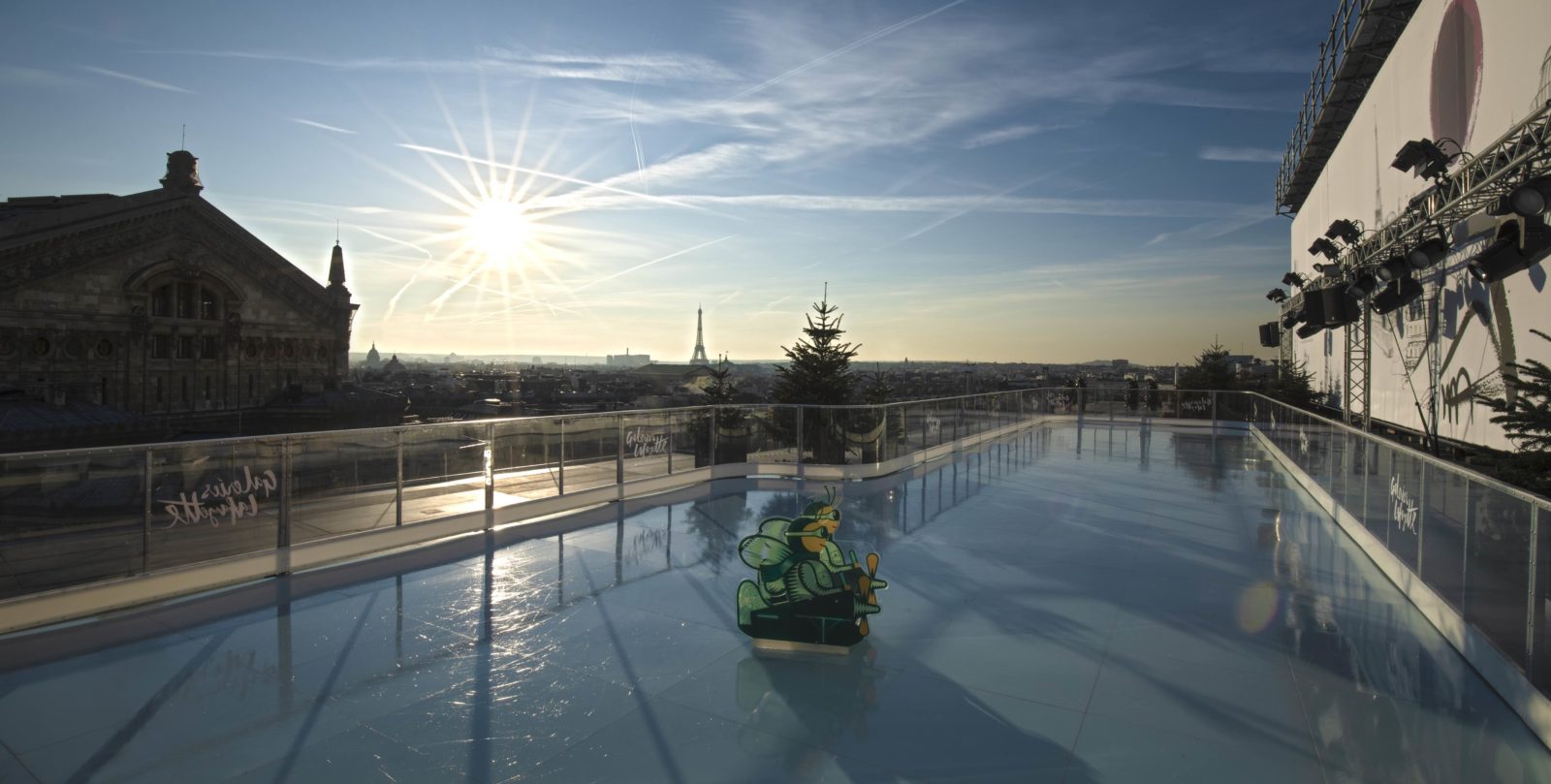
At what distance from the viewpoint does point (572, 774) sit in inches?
132

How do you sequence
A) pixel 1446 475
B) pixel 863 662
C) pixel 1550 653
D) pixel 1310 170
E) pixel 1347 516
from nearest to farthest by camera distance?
1. pixel 1550 653
2. pixel 863 662
3. pixel 1446 475
4. pixel 1347 516
5. pixel 1310 170

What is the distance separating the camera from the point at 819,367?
84.1 feet

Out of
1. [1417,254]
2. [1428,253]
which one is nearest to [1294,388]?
[1417,254]

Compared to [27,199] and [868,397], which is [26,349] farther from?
[868,397]

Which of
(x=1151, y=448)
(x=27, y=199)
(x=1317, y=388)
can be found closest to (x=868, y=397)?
(x=1151, y=448)

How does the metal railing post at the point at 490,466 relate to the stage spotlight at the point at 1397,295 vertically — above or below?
below

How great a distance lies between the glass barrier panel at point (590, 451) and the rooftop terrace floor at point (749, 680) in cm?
223

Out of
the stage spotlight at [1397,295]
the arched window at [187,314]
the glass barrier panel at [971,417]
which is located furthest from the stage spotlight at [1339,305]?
the arched window at [187,314]

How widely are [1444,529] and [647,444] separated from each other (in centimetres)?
859

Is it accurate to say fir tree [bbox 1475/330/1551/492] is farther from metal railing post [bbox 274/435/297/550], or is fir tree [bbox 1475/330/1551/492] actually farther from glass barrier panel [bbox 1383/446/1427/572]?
metal railing post [bbox 274/435/297/550]

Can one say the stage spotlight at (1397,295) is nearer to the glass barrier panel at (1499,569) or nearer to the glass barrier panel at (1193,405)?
the glass barrier panel at (1193,405)

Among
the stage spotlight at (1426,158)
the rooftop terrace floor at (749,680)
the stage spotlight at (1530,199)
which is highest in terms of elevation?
the stage spotlight at (1426,158)

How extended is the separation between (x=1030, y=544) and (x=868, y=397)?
69.2 ft

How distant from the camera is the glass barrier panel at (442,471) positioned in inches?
305
